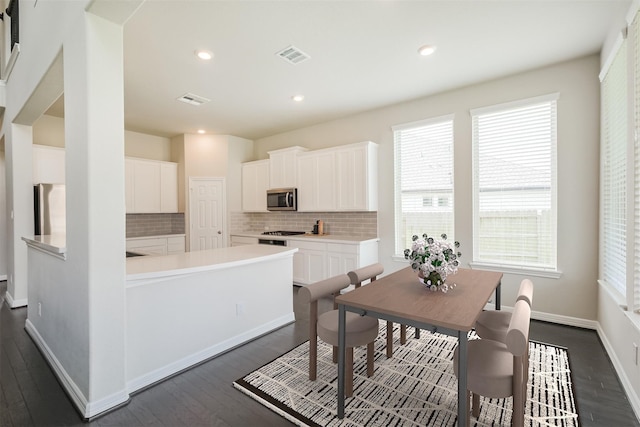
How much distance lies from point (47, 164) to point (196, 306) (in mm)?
4038

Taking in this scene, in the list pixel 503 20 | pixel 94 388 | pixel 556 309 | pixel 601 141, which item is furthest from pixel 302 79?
pixel 556 309

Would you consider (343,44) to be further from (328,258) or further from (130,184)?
(130,184)

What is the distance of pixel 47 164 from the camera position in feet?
15.1

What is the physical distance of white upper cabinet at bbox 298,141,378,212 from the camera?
466cm

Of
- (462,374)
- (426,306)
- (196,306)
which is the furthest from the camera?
(196,306)

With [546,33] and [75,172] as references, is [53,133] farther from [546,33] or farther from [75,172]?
[546,33]

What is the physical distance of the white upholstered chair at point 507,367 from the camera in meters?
1.37

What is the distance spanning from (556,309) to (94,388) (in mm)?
4356

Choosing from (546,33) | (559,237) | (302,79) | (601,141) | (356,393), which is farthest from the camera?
(302,79)

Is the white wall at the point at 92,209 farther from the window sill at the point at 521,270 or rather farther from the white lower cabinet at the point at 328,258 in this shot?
the window sill at the point at 521,270

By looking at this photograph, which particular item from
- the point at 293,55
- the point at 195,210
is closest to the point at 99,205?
the point at 293,55

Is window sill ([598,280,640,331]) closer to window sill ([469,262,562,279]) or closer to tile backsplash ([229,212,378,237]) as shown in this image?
window sill ([469,262,562,279])

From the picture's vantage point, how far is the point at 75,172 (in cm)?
206

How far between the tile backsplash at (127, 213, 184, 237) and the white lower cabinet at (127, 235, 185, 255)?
1.02 feet
